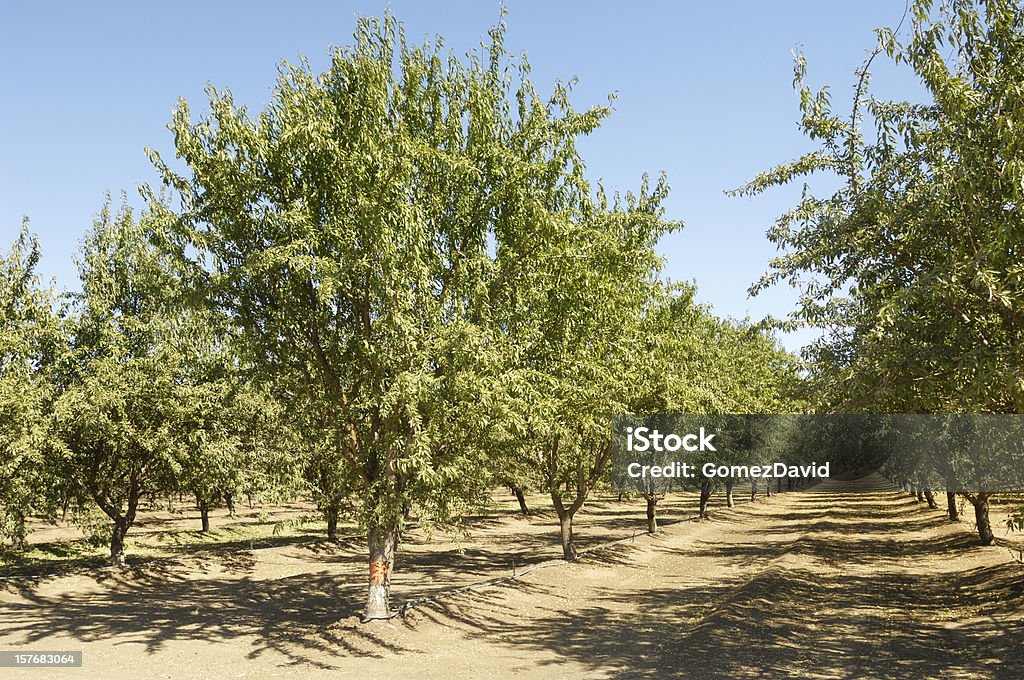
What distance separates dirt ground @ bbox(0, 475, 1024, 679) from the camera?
1395 centimetres

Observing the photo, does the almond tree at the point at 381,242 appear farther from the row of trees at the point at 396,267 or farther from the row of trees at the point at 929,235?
the row of trees at the point at 929,235

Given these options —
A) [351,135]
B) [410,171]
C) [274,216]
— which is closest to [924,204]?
[410,171]

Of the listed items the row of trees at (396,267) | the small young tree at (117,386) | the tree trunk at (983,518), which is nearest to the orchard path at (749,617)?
the tree trunk at (983,518)

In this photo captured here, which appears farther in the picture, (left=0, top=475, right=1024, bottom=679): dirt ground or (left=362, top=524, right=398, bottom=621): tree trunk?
(left=362, top=524, right=398, bottom=621): tree trunk

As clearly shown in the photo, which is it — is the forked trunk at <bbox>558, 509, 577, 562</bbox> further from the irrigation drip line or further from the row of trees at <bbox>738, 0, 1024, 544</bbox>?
the row of trees at <bbox>738, 0, 1024, 544</bbox>

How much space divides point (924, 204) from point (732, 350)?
4088 centimetres

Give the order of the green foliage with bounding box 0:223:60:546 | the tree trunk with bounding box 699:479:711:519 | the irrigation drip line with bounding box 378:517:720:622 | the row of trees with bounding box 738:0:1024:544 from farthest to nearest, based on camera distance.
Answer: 1. the tree trunk with bounding box 699:479:711:519
2. the green foliage with bounding box 0:223:60:546
3. the irrigation drip line with bounding box 378:517:720:622
4. the row of trees with bounding box 738:0:1024:544

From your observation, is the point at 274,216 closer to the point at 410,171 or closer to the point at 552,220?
the point at 410,171

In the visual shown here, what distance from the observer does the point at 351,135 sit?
49.9 ft

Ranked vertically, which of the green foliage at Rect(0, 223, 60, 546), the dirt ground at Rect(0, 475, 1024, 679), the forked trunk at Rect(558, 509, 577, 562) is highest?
the green foliage at Rect(0, 223, 60, 546)

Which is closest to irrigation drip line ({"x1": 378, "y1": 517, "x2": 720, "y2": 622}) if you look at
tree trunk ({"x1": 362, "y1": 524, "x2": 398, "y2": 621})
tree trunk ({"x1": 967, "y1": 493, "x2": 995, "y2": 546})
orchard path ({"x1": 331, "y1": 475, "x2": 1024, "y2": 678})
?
tree trunk ({"x1": 362, "y1": 524, "x2": 398, "y2": 621})

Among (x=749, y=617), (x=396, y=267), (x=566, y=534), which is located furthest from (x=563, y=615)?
(x=396, y=267)

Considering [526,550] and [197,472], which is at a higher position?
[197,472]

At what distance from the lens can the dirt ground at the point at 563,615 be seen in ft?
45.8
